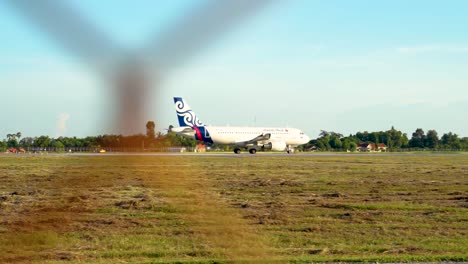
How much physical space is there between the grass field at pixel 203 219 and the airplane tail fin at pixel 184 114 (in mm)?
223

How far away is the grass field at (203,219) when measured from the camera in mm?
2973

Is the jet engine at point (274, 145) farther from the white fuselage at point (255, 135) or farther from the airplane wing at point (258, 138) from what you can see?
the airplane wing at point (258, 138)

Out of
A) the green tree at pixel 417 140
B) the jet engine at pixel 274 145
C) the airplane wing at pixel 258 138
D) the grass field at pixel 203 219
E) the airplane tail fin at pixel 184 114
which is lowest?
the grass field at pixel 203 219

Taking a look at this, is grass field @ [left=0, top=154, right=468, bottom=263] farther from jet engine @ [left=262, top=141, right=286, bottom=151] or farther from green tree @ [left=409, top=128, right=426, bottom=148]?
green tree @ [left=409, top=128, right=426, bottom=148]

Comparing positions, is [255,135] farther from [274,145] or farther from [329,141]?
[329,141]

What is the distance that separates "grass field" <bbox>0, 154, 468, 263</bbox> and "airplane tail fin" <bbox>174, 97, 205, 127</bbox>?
223 millimetres

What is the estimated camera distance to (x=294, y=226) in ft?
38.0

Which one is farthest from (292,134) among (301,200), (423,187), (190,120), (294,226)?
(190,120)

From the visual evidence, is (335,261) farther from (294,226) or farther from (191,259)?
(294,226)

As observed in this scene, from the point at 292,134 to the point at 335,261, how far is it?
59.1 m

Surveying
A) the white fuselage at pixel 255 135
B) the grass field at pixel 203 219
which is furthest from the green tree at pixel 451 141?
the grass field at pixel 203 219

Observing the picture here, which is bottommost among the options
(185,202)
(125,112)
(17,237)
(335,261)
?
(335,261)

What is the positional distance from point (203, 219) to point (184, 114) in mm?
584

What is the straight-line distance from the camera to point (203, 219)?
309 centimetres
